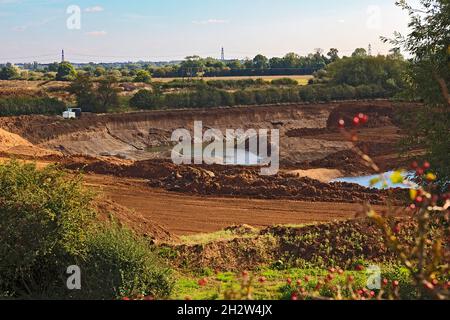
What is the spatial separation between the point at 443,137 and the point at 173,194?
50.4 feet

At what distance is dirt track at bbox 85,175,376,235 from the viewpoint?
860 inches

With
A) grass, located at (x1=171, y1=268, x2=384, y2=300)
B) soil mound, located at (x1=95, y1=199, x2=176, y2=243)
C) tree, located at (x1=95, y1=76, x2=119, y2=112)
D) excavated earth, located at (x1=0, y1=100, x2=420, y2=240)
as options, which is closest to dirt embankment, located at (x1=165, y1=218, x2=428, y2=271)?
grass, located at (x1=171, y1=268, x2=384, y2=300)

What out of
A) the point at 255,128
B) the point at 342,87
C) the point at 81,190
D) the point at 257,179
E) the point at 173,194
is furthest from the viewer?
the point at 342,87

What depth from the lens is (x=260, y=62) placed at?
120 m

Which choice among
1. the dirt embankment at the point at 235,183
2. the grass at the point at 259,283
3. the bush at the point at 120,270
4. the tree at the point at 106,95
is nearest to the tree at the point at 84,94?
the tree at the point at 106,95

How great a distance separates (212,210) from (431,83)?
1223 cm

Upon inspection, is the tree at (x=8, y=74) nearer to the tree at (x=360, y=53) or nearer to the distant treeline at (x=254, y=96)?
the distant treeline at (x=254, y=96)

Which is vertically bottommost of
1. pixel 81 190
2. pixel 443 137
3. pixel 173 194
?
pixel 173 194

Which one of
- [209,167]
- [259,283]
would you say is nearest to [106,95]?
[209,167]

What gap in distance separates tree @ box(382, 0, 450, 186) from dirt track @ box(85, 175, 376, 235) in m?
8.70

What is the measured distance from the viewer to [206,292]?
1253cm
